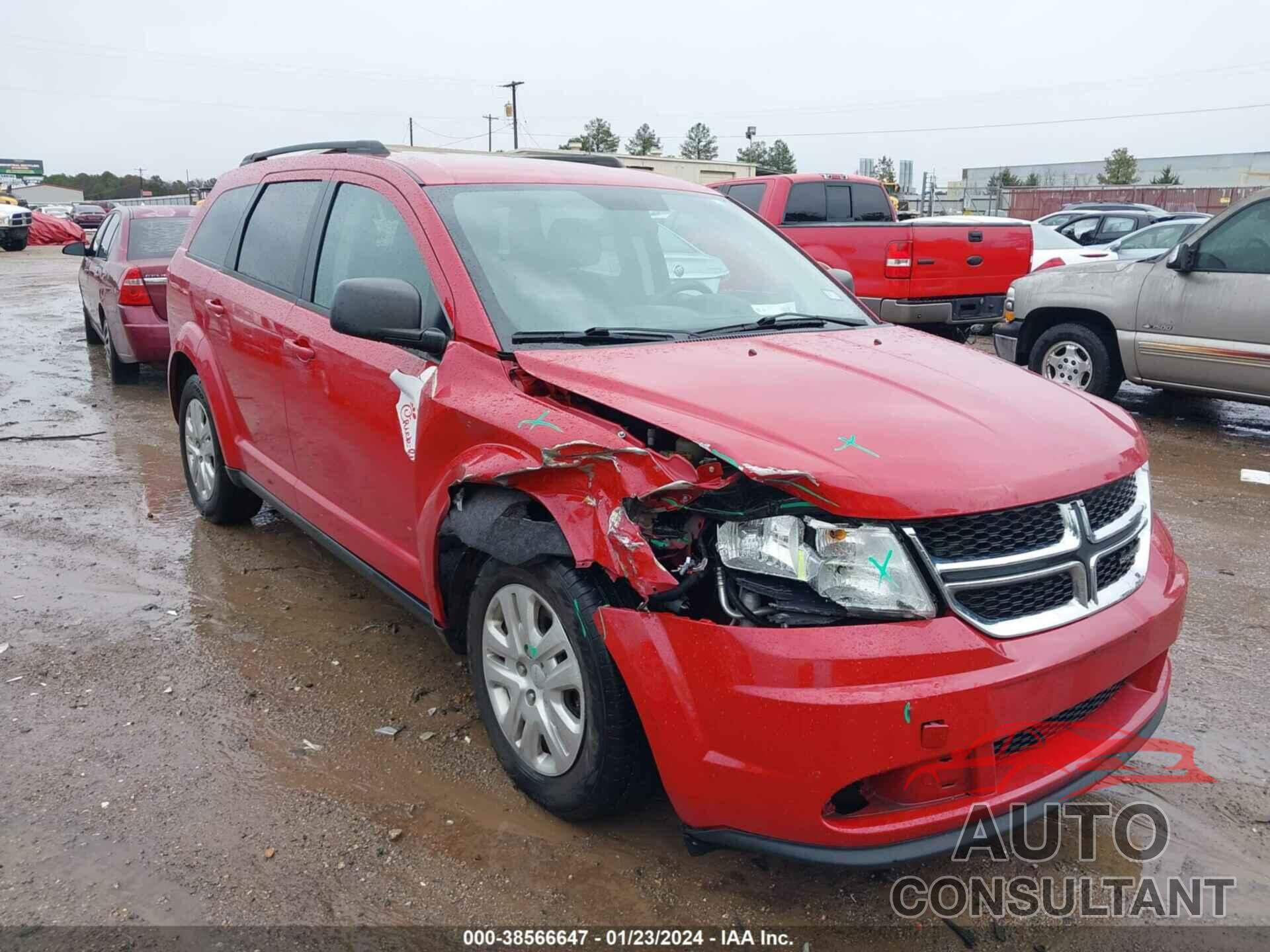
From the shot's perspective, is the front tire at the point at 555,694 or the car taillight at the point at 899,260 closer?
the front tire at the point at 555,694

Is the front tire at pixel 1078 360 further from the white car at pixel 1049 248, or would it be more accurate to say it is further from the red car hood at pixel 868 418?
the red car hood at pixel 868 418

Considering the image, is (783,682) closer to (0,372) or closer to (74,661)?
(74,661)

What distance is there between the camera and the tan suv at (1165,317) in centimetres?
692

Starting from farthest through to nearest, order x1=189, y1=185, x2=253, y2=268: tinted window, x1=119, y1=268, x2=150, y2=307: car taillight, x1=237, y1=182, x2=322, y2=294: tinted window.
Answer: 1. x1=119, y1=268, x2=150, y2=307: car taillight
2. x1=189, y1=185, x2=253, y2=268: tinted window
3. x1=237, y1=182, x2=322, y2=294: tinted window

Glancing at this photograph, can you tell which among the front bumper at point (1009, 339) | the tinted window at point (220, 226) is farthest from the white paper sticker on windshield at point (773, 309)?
the front bumper at point (1009, 339)

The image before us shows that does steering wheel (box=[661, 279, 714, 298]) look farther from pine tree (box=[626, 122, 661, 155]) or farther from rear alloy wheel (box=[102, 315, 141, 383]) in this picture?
pine tree (box=[626, 122, 661, 155])

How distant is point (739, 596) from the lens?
226 centimetres

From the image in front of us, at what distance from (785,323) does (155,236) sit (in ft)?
26.2

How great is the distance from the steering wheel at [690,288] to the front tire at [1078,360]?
5346mm

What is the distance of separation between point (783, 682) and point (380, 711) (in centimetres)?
187

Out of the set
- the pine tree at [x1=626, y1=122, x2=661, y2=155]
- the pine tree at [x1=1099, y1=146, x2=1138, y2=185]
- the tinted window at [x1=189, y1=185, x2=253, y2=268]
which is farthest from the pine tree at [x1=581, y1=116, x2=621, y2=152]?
the tinted window at [x1=189, y1=185, x2=253, y2=268]

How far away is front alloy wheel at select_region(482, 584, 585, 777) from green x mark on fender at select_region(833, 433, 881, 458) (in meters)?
0.84

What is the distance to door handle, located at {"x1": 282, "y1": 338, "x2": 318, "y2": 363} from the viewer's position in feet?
12.3

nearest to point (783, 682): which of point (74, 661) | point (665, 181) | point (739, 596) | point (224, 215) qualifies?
point (739, 596)
